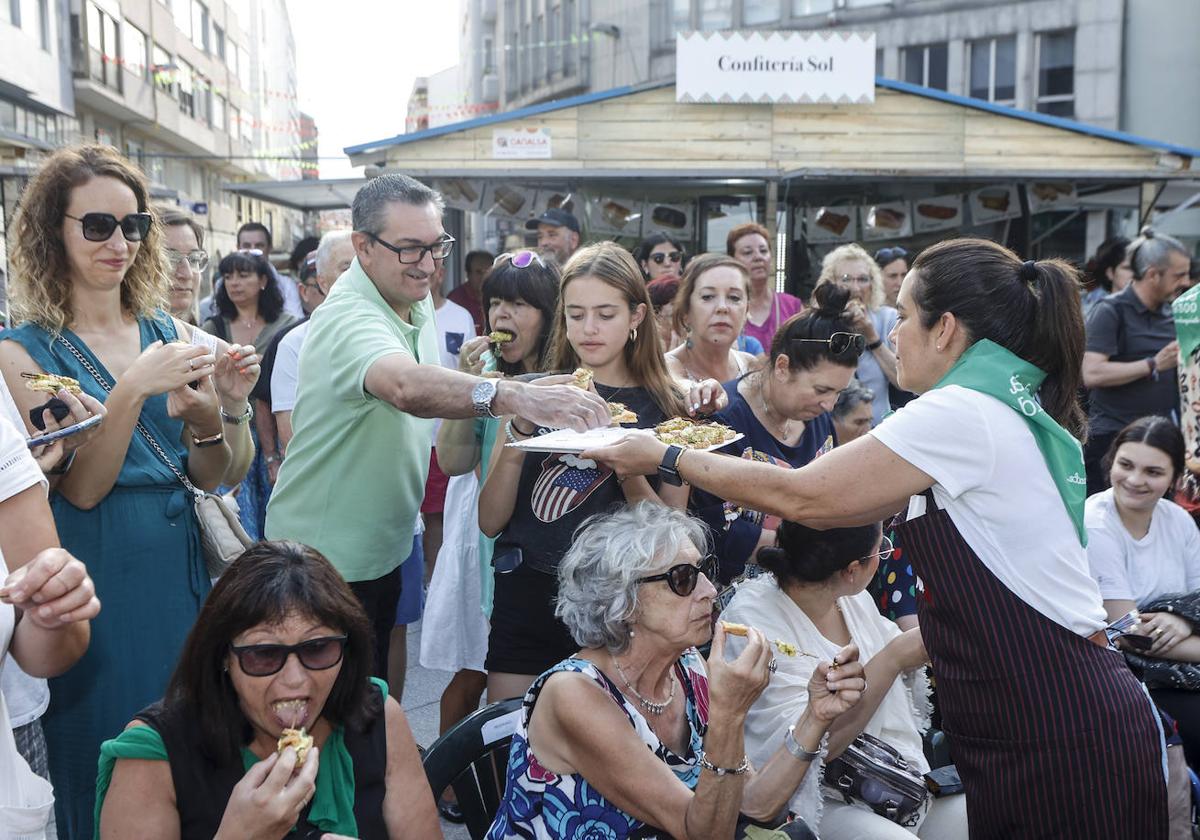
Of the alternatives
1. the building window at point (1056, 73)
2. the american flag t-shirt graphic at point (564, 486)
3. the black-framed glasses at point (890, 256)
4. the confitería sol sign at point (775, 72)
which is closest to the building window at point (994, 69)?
the building window at point (1056, 73)

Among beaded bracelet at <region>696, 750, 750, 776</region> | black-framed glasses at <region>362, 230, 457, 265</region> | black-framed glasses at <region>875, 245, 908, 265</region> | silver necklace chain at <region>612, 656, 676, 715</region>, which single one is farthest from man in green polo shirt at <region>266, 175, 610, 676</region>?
black-framed glasses at <region>875, 245, 908, 265</region>

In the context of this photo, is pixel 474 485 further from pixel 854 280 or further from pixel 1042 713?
pixel 854 280

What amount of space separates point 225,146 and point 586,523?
46.2 meters

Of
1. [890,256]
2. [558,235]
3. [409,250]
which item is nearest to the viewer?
[409,250]

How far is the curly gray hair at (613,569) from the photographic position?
2.73 meters

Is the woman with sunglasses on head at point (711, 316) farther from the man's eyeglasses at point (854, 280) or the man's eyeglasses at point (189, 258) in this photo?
the man's eyeglasses at point (189, 258)

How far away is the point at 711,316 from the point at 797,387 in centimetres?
92

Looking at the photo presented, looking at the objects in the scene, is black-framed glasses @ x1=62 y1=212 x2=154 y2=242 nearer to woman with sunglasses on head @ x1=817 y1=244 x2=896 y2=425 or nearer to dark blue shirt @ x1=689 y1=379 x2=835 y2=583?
dark blue shirt @ x1=689 y1=379 x2=835 y2=583

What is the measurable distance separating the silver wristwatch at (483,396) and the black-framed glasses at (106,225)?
1072 millimetres

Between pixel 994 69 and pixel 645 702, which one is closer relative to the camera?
pixel 645 702

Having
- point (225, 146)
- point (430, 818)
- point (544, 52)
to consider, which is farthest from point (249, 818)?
point (225, 146)

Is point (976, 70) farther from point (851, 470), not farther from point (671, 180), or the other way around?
point (851, 470)

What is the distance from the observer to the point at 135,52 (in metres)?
32.4

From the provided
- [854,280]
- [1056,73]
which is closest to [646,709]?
[854,280]
